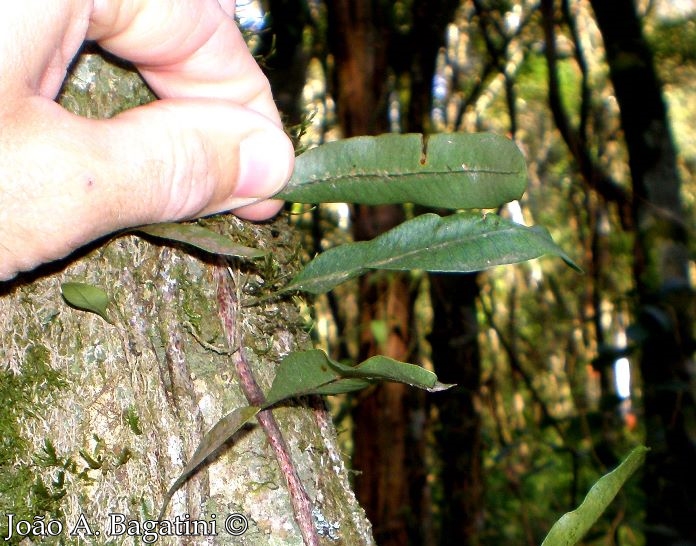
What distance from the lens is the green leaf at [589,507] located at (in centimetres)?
61

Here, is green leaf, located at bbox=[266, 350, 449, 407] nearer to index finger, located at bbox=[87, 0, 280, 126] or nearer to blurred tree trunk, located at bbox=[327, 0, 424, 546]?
index finger, located at bbox=[87, 0, 280, 126]

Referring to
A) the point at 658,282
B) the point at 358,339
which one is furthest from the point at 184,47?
the point at 358,339

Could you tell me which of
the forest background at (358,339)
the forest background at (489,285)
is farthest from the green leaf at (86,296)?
the forest background at (489,285)

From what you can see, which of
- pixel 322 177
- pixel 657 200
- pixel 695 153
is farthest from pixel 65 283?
pixel 695 153

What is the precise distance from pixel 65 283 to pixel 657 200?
2.00 m

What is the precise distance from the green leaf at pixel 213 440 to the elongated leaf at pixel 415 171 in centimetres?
23

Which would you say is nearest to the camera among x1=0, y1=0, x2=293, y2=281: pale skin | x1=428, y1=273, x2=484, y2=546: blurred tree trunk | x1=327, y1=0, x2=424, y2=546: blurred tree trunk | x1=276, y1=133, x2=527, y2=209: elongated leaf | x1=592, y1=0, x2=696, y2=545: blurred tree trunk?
x1=0, y1=0, x2=293, y2=281: pale skin

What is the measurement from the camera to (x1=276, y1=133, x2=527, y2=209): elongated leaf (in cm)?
67

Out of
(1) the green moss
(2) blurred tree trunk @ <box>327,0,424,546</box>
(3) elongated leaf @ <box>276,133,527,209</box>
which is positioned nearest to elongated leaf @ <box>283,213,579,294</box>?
(3) elongated leaf @ <box>276,133,527,209</box>

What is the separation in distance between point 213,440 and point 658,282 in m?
1.97

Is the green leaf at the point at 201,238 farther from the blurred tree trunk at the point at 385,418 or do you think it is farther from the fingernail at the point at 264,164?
the blurred tree trunk at the point at 385,418

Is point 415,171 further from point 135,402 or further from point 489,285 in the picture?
point 489,285

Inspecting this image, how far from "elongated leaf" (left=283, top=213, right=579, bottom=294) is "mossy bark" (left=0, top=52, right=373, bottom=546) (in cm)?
11

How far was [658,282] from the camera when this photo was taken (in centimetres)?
223
